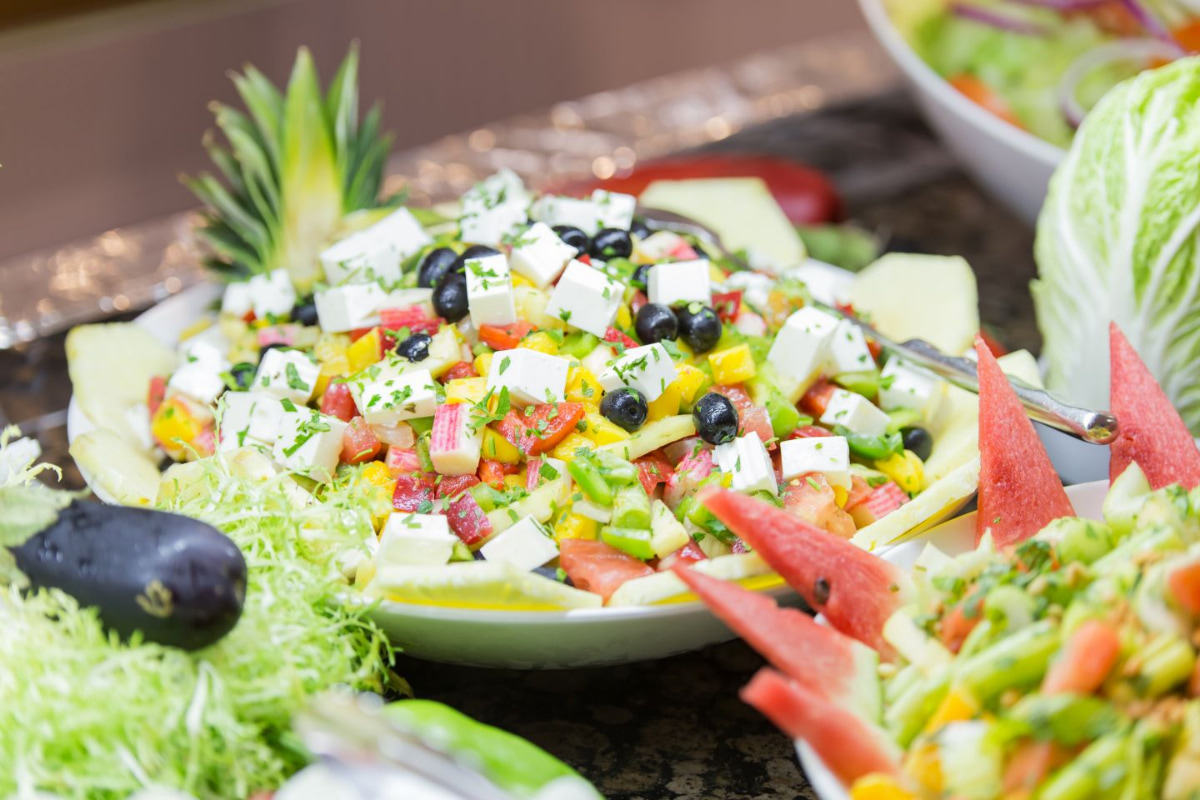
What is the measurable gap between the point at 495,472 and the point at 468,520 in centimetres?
9

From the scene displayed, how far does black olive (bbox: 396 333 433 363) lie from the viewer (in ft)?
5.19

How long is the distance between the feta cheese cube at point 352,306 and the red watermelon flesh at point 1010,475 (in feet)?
2.87

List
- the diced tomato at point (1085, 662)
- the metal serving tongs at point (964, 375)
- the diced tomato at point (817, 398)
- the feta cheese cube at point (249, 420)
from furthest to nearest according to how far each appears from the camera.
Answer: the diced tomato at point (817, 398)
the feta cheese cube at point (249, 420)
the metal serving tongs at point (964, 375)
the diced tomato at point (1085, 662)

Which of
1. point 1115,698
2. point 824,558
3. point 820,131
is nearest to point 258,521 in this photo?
point 824,558

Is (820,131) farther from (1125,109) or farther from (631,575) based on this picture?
(631,575)

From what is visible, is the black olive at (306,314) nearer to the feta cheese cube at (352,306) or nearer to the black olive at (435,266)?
the feta cheese cube at (352,306)

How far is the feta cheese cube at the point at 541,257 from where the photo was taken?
1638 millimetres

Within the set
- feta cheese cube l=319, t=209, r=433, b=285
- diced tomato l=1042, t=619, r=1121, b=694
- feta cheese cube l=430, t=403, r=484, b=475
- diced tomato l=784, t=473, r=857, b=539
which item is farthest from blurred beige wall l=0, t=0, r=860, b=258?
diced tomato l=1042, t=619, r=1121, b=694

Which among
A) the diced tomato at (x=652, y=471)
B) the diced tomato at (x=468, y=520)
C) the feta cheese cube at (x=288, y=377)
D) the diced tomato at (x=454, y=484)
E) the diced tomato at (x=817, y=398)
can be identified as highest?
the feta cheese cube at (x=288, y=377)

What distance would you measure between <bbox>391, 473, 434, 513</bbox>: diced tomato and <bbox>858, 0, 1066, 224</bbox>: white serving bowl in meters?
1.41

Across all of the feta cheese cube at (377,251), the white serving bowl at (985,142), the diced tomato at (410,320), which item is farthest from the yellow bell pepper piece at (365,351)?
the white serving bowl at (985,142)

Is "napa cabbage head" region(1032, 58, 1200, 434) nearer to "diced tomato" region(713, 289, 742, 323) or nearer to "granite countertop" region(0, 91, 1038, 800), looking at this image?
"diced tomato" region(713, 289, 742, 323)

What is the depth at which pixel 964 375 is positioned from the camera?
1617mm

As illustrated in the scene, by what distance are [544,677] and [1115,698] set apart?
74 centimetres
